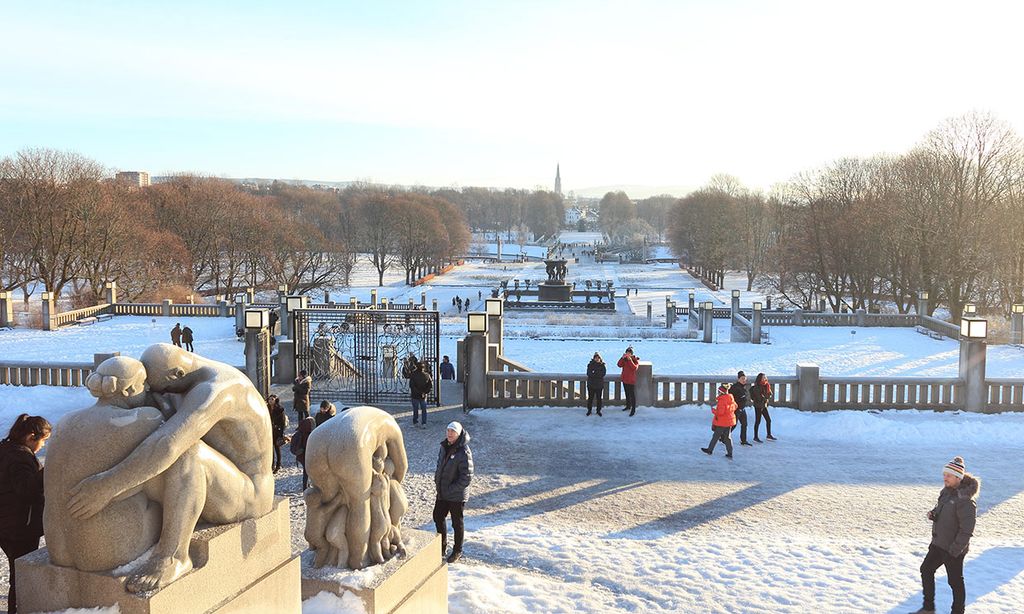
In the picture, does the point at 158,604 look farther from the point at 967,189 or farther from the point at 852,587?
the point at 967,189

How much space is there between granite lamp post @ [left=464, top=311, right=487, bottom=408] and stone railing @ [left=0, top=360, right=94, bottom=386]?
28.3ft

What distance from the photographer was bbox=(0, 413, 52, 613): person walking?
6.77m

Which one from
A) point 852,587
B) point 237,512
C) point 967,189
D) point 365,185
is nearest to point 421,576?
point 237,512

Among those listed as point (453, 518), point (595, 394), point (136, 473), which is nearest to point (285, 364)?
point (595, 394)

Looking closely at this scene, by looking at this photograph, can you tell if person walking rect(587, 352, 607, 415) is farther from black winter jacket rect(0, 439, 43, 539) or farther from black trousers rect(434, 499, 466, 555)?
black winter jacket rect(0, 439, 43, 539)

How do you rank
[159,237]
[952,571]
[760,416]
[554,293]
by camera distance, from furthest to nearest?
1. [554,293]
2. [159,237]
3. [760,416]
4. [952,571]

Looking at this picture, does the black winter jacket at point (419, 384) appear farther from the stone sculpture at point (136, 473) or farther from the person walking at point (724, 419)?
the stone sculpture at point (136, 473)

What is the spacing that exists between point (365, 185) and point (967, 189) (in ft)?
435

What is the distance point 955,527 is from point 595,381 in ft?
31.9

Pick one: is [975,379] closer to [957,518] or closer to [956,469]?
[956,469]

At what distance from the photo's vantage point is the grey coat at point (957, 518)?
795 centimetres

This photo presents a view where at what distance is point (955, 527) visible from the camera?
8.02 m

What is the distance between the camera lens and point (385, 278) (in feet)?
311

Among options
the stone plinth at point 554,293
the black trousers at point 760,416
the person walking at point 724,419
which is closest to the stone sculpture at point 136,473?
the person walking at point 724,419
